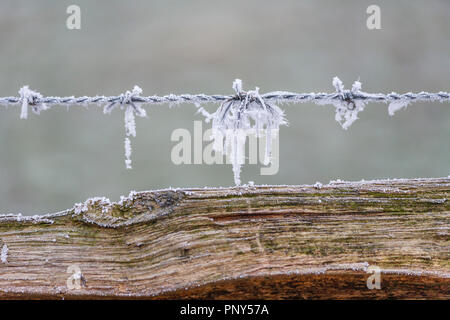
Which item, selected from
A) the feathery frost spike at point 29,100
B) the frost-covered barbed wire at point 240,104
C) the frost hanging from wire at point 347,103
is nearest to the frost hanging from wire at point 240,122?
the frost-covered barbed wire at point 240,104

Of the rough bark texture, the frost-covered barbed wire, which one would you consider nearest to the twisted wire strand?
the frost-covered barbed wire

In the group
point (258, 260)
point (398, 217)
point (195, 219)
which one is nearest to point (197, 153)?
point (195, 219)

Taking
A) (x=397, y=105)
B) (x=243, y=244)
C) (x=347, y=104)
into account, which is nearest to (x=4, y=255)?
(x=243, y=244)

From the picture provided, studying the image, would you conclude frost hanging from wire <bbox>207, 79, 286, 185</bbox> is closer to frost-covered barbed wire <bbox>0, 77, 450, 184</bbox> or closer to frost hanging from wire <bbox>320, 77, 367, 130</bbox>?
frost-covered barbed wire <bbox>0, 77, 450, 184</bbox>

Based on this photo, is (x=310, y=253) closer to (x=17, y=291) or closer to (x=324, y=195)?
(x=324, y=195)

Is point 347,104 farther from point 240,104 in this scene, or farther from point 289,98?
point 240,104

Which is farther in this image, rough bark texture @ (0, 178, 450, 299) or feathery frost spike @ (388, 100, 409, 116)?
feathery frost spike @ (388, 100, 409, 116)
